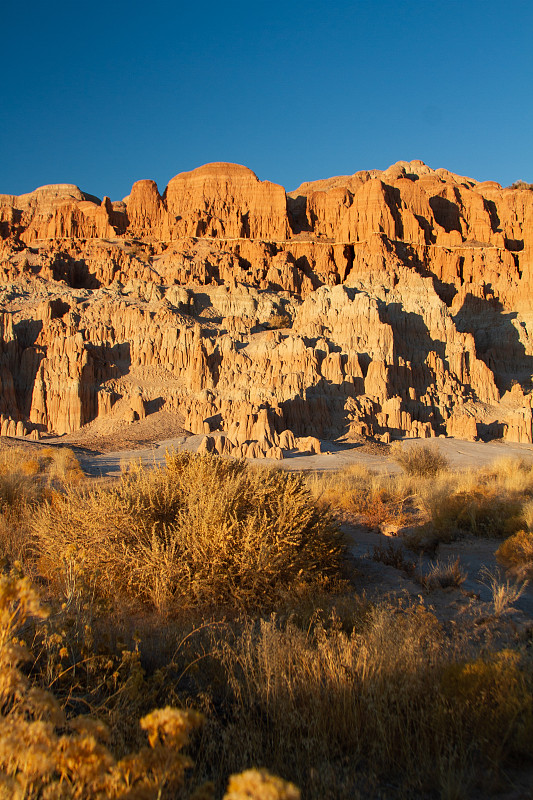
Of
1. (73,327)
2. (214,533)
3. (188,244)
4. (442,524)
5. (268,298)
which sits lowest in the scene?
(442,524)

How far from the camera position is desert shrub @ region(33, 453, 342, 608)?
4828 millimetres

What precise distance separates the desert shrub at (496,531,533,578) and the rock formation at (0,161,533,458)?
15.4 m

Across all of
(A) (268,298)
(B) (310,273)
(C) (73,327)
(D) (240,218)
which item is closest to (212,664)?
(C) (73,327)

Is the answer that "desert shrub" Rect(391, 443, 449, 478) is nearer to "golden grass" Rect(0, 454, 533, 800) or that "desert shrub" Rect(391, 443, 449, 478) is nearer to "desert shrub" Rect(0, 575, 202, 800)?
"golden grass" Rect(0, 454, 533, 800)

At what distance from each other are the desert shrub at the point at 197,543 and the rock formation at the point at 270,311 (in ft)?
53.0

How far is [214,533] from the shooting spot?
5016 mm

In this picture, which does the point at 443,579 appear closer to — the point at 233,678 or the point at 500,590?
the point at 500,590

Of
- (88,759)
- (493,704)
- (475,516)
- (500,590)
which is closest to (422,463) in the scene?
(475,516)

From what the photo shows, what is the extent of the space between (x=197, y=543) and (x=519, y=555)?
14.5ft

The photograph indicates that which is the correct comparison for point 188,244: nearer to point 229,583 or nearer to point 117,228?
point 117,228

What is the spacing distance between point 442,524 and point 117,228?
67800mm

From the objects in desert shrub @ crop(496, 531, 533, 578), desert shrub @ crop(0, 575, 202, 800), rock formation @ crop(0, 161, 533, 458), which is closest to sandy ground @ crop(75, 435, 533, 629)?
desert shrub @ crop(496, 531, 533, 578)

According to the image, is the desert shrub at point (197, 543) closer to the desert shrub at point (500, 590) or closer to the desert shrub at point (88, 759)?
the desert shrub at point (500, 590)

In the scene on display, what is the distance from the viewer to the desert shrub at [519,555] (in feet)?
20.7
